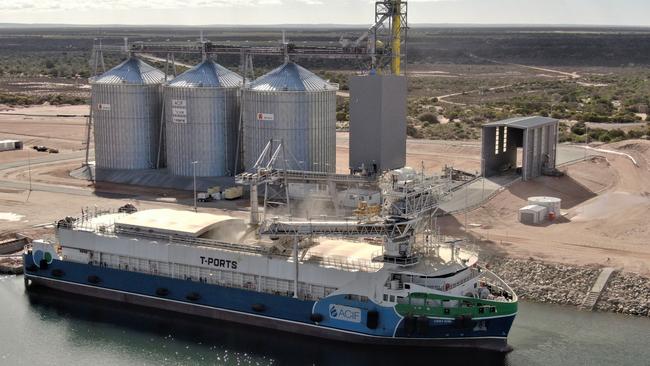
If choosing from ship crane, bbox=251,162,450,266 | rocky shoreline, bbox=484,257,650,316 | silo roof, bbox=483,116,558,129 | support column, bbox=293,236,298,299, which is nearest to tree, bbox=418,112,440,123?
silo roof, bbox=483,116,558,129

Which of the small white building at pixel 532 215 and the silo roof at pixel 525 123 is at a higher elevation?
the silo roof at pixel 525 123

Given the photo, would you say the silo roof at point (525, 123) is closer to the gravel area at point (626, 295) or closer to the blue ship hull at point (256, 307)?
the gravel area at point (626, 295)

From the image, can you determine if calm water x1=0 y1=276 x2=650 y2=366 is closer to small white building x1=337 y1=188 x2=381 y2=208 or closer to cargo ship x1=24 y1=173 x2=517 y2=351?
cargo ship x1=24 y1=173 x2=517 y2=351

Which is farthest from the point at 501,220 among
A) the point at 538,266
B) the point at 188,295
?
the point at 188,295

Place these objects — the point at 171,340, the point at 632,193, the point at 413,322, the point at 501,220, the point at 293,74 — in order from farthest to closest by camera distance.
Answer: the point at 293,74, the point at 632,193, the point at 501,220, the point at 171,340, the point at 413,322

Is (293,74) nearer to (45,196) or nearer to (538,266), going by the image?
(45,196)

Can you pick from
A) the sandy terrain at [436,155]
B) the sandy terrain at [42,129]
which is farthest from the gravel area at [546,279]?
the sandy terrain at [42,129]
